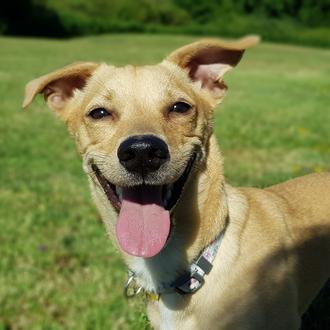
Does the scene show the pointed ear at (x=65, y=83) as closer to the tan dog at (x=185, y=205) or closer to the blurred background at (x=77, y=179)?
the tan dog at (x=185, y=205)

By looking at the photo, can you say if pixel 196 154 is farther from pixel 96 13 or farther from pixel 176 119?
pixel 96 13

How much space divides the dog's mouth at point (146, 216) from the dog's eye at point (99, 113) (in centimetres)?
52

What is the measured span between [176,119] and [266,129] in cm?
789

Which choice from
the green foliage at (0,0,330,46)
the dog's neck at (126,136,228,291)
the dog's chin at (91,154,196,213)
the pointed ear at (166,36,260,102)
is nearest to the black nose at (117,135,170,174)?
the dog's chin at (91,154,196,213)

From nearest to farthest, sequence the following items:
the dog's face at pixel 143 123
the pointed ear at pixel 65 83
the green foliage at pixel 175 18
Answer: the dog's face at pixel 143 123 → the pointed ear at pixel 65 83 → the green foliage at pixel 175 18

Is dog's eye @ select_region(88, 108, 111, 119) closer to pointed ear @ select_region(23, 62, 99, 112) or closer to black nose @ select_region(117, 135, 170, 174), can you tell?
pointed ear @ select_region(23, 62, 99, 112)

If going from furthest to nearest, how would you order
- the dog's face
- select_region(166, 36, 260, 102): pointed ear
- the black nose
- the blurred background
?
1. the blurred background
2. select_region(166, 36, 260, 102): pointed ear
3. the dog's face
4. the black nose

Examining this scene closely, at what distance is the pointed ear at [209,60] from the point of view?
3.68m

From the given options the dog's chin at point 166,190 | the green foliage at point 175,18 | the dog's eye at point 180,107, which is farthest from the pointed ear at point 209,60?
the green foliage at point 175,18

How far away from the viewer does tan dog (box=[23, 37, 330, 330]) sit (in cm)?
335

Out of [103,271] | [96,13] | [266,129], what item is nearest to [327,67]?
[266,129]

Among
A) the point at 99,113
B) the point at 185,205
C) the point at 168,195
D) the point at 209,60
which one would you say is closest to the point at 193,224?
the point at 185,205

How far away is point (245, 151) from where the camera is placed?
940cm

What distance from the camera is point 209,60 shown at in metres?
3.93
